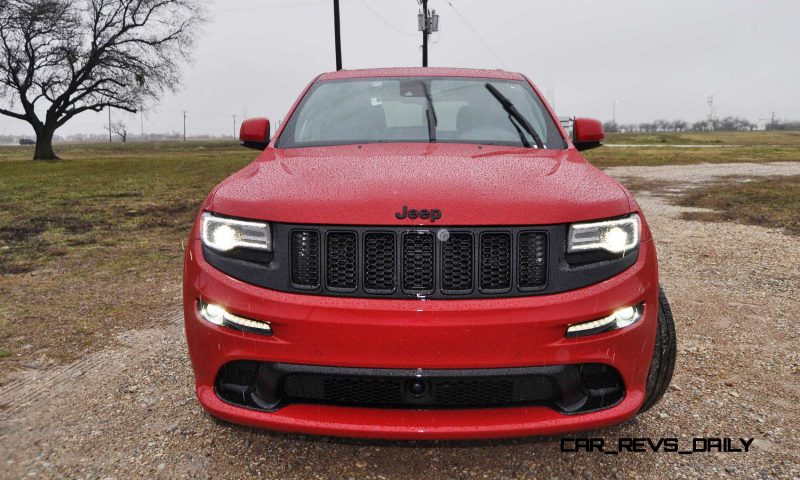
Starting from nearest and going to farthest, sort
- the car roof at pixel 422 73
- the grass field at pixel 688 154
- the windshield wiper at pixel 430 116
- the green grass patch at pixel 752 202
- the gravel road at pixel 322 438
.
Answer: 1. the gravel road at pixel 322 438
2. the windshield wiper at pixel 430 116
3. the car roof at pixel 422 73
4. the green grass patch at pixel 752 202
5. the grass field at pixel 688 154

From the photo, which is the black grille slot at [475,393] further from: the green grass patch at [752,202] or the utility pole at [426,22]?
the utility pole at [426,22]

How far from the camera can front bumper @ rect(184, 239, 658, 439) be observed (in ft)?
6.40

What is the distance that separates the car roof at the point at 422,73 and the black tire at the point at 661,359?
2003 millimetres

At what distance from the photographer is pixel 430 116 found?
331 centimetres

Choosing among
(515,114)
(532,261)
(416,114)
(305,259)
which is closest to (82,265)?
(416,114)

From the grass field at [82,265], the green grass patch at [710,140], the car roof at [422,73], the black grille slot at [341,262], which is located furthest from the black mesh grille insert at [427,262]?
the green grass patch at [710,140]

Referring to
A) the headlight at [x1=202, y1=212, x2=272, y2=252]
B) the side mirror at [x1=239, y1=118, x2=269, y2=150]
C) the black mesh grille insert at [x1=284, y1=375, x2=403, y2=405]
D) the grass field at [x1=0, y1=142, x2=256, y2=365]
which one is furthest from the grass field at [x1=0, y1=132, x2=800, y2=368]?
the black mesh grille insert at [x1=284, y1=375, x2=403, y2=405]

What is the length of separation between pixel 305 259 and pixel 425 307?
45 cm

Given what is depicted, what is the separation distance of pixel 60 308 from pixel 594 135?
163 inches

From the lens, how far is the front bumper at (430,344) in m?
1.95

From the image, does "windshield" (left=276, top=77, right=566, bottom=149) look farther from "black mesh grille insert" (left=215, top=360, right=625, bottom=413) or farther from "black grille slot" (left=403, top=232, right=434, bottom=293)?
"black mesh grille insert" (left=215, top=360, right=625, bottom=413)

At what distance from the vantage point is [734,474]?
2.33 metres

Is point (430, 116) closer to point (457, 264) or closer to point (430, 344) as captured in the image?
point (457, 264)

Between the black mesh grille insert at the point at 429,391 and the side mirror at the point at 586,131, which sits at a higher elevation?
the side mirror at the point at 586,131
